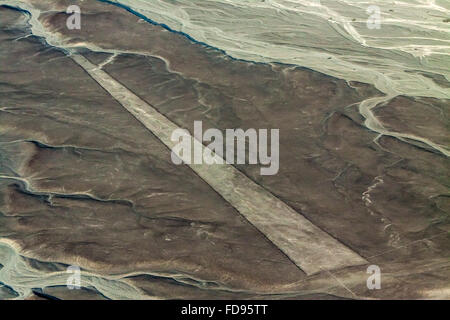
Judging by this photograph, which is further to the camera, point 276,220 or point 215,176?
point 215,176

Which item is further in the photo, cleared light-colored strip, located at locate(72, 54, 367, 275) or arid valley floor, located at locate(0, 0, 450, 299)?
cleared light-colored strip, located at locate(72, 54, 367, 275)

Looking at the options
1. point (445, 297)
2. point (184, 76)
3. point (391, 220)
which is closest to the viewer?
point (445, 297)

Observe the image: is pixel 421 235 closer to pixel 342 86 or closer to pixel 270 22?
pixel 342 86

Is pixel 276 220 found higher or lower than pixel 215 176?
lower

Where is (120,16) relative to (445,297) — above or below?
above

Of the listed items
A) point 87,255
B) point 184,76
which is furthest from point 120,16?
point 87,255

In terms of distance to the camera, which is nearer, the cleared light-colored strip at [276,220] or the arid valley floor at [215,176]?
the arid valley floor at [215,176]

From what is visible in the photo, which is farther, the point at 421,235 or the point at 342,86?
the point at 342,86

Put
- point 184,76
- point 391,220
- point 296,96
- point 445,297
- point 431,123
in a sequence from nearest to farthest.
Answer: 1. point 445,297
2. point 391,220
3. point 431,123
4. point 296,96
5. point 184,76
